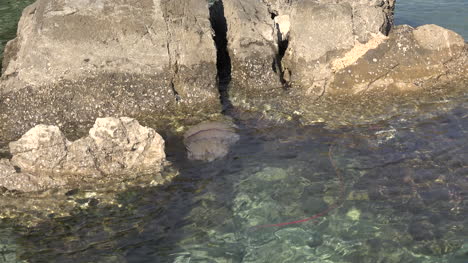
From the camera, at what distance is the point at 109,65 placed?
331 inches

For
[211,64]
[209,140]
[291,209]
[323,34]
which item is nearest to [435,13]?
[323,34]

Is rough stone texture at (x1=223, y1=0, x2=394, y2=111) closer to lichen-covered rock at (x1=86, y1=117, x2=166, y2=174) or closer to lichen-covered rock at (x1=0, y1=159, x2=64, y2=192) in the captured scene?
lichen-covered rock at (x1=86, y1=117, x2=166, y2=174)

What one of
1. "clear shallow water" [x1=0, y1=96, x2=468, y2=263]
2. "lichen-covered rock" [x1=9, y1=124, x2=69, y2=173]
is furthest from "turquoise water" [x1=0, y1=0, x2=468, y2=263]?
"lichen-covered rock" [x1=9, y1=124, x2=69, y2=173]

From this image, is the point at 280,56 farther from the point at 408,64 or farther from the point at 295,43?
the point at 408,64

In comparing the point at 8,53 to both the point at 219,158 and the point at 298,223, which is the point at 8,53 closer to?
the point at 219,158

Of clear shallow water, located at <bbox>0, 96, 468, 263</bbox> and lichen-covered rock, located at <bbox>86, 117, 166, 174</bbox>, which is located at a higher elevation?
lichen-covered rock, located at <bbox>86, 117, 166, 174</bbox>

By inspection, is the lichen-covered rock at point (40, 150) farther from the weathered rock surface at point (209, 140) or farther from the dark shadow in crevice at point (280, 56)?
the dark shadow in crevice at point (280, 56)

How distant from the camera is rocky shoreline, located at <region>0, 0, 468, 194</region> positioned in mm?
8266

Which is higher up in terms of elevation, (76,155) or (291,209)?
(76,155)

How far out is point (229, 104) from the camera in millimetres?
8914

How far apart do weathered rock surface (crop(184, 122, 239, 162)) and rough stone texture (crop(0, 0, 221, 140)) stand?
20.9 inches

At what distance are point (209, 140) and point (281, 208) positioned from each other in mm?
1749

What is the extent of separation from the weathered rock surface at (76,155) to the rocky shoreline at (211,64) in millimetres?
978

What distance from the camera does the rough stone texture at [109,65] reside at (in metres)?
8.20
